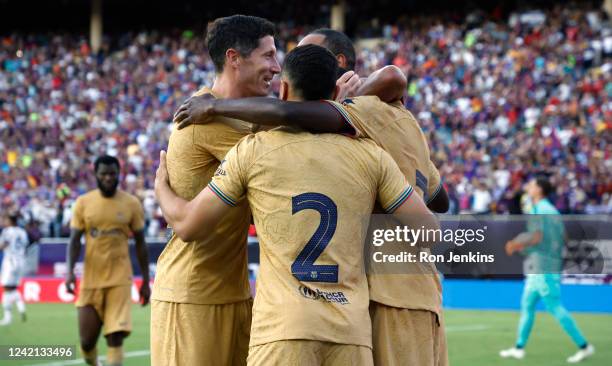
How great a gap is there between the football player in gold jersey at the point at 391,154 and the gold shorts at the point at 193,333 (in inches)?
37.4

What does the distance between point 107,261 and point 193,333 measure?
18.0ft

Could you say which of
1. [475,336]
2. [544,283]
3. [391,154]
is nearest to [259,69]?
[391,154]

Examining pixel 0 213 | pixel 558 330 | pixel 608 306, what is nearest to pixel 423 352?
pixel 558 330

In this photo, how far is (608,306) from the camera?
56.8ft

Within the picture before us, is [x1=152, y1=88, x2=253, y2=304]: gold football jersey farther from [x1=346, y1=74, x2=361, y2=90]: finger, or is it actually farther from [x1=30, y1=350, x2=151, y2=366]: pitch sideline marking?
[x1=30, y1=350, x2=151, y2=366]: pitch sideline marking

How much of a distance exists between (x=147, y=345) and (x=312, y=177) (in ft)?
31.8

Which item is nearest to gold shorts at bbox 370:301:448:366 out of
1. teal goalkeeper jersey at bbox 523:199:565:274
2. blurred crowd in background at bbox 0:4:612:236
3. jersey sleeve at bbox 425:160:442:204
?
jersey sleeve at bbox 425:160:442:204

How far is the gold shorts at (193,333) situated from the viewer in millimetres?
4887

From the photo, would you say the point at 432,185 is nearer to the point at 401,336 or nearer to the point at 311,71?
the point at 401,336

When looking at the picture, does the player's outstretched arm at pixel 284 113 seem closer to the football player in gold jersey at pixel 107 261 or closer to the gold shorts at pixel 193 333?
the gold shorts at pixel 193 333

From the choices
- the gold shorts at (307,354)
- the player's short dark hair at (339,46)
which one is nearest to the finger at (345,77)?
the player's short dark hair at (339,46)

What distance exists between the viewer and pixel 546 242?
38.7ft

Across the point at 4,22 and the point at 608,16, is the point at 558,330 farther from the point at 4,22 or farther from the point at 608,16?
the point at 4,22

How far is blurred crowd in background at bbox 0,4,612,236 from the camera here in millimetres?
21766
